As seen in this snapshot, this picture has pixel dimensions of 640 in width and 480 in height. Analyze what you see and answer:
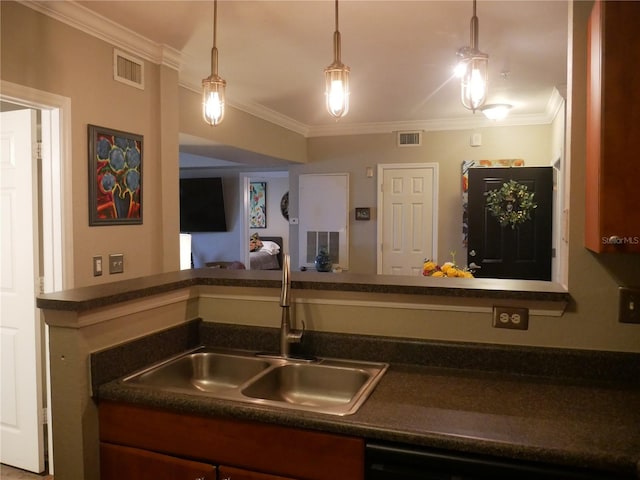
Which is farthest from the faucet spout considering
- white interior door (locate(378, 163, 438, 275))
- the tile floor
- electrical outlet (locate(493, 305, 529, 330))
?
white interior door (locate(378, 163, 438, 275))

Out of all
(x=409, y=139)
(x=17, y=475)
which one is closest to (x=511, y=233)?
(x=409, y=139)

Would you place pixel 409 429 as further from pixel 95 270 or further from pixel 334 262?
pixel 334 262

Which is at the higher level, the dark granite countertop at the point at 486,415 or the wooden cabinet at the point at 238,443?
the dark granite countertop at the point at 486,415

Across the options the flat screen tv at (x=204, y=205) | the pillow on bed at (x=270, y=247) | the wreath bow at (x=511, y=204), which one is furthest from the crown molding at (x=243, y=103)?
the pillow on bed at (x=270, y=247)

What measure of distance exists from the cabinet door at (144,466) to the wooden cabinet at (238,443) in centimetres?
2

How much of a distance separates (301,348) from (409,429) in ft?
2.38

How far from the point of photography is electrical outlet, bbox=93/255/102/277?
2881 mm

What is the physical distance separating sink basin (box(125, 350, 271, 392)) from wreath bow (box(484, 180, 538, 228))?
4042mm

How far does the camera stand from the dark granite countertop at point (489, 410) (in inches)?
44.9

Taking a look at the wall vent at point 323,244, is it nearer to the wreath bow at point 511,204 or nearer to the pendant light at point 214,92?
the wreath bow at point 511,204

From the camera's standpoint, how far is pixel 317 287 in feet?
6.12

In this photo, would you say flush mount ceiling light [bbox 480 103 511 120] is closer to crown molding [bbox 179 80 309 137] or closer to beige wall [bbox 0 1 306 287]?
crown molding [bbox 179 80 309 137]

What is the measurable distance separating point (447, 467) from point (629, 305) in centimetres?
84

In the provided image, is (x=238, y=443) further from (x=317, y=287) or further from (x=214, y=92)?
(x=214, y=92)
